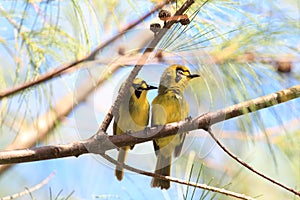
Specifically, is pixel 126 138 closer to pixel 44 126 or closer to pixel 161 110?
A: pixel 161 110

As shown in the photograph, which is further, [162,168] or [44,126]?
[44,126]

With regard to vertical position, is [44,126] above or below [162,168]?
above

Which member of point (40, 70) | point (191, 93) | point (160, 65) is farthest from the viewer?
point (40, 70)

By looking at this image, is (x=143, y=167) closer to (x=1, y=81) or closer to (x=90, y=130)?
(x=90, y=130)

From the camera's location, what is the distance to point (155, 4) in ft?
3.62

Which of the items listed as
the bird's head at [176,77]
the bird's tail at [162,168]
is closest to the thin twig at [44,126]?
the bird's tail at [162,168]

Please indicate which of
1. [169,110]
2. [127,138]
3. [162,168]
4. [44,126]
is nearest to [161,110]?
[169,110]

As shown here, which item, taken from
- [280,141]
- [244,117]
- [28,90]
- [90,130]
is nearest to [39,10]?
[28,90]

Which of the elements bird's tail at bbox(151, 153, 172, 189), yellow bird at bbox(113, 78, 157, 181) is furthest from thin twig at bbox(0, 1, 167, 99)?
bird's tail at bbox(151, 153, 172, 189)

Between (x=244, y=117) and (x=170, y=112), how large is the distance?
0.14 metres

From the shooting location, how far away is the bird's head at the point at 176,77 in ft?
3.17

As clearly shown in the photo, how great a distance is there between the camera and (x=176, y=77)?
99 cm

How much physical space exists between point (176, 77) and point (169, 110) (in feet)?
0.52

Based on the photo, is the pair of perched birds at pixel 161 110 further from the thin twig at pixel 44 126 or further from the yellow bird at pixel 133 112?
the thin twig at pixel 44 126
